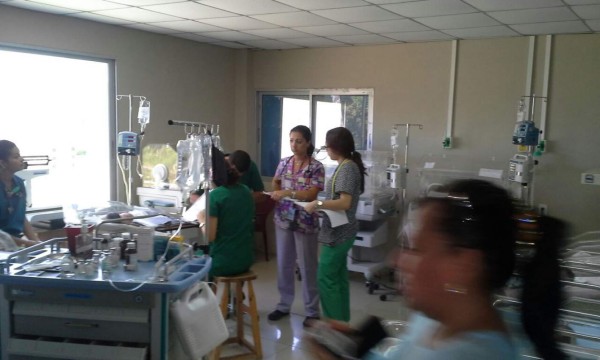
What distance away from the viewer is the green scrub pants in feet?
10.6

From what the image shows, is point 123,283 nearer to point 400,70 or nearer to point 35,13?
point 35,13

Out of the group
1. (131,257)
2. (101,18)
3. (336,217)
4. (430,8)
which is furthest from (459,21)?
(131,257)

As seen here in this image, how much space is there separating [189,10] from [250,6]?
1.63 feet

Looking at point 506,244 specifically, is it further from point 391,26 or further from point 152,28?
point 152,28

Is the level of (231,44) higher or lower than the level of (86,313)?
higher

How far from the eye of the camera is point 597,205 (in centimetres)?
422

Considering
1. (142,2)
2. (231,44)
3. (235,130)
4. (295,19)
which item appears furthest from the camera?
(235,130)

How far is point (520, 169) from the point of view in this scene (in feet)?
13.2

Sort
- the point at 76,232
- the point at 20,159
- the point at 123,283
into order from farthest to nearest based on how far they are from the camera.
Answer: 1. the point at 20,159
2. the point at 76,232
3. the point at 123,283

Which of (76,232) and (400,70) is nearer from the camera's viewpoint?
(76,232)

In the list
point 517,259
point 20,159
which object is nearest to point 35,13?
point 20,159

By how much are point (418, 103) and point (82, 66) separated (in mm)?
2967

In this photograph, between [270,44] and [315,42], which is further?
[270,44]

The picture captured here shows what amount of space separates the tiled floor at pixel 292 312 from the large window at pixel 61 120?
164cm
